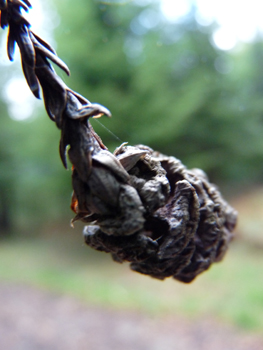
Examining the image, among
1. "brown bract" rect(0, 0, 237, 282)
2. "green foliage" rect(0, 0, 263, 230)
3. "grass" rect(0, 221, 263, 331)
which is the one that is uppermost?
"green foliage" rect(0, 0, 263, 230)

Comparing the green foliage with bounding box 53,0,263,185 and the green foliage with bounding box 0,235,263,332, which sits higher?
the green foliage with bounding box 53,0,263,185

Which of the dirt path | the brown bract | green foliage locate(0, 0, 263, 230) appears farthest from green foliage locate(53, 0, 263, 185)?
the brown bract

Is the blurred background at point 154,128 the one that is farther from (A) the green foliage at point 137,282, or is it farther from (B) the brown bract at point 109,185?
(B) the brown bract at point 109,185

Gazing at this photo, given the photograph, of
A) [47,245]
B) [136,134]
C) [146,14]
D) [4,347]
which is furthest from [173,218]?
[47,245]

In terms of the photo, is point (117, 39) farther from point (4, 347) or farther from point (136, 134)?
point (4, 347)

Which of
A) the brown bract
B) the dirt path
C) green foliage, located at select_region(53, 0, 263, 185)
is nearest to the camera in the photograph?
the brown bract

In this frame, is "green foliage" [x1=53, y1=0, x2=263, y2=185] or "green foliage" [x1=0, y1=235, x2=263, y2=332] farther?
"green foliage" [x1=53, y1=0, x2=263, y2=185]

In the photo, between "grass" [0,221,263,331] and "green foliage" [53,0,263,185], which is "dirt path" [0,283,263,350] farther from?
"green foliage" [53,0,263,185]

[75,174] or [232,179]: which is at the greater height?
[232,179]

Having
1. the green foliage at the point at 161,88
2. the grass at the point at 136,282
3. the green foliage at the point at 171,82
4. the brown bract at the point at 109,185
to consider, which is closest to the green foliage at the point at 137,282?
the grass at the point at 136,282
